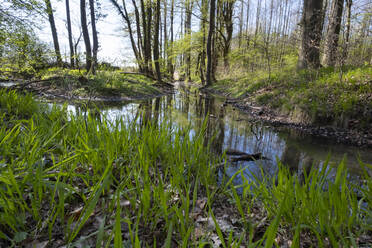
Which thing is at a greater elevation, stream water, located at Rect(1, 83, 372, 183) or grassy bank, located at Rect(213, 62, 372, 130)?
grassy bank, located at Rect(213, 62, 372, 130)

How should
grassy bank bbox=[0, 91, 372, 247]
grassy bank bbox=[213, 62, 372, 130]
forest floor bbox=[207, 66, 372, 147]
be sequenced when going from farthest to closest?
grassy bank bbox=[213, 62, 372, 130] < forest floor bbox=[207, 66, 372, 147] < grassy bank bbox=[0, 91, 372, 247]

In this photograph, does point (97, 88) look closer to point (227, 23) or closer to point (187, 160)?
point (187, 160)

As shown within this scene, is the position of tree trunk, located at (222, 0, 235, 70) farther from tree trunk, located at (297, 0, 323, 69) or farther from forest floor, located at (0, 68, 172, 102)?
forest floor, located at (0, 68, 172, 102)

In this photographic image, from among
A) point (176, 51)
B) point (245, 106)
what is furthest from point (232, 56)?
point (245, 106)

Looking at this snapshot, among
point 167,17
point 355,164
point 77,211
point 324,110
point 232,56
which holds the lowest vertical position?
point 355,164

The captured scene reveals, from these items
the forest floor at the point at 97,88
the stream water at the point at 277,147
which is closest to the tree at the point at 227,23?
the forest floor at the point at 97,88

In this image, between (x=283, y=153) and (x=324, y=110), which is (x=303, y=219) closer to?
(x=283, y=153)

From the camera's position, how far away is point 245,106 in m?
7.53

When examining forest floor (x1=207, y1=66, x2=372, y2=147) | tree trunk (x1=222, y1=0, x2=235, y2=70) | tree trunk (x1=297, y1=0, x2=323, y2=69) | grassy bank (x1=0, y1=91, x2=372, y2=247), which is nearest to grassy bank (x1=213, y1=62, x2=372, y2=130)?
forest floor (x1=207, y1=66, x2=372, y2=147)

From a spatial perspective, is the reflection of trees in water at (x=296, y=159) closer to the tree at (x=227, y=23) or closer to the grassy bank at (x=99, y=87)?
the grassy bank at (x=99, y=87)

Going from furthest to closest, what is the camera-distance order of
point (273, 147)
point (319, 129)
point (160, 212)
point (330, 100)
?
1. point (330, 100)
2. point (319, 129)
3. point (273, 147)
4. point (160, 212)

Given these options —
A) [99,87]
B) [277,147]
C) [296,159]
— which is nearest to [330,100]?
[277,147]

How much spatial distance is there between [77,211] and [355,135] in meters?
4.89

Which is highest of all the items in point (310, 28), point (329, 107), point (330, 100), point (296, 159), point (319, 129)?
point (310, 28)
